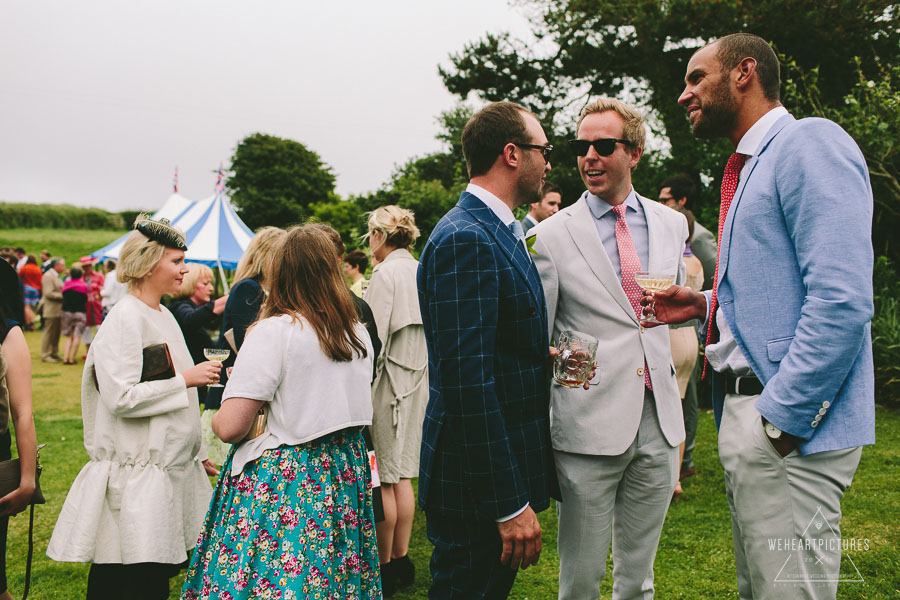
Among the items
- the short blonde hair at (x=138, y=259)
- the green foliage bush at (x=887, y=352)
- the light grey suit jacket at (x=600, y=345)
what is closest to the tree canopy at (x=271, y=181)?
the green foliage bush at (x=887, y=352)

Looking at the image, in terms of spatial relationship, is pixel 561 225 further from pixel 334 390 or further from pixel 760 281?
pixel 334 390

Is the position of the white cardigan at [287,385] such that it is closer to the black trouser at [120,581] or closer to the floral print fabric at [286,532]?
the floral print fabric at [286,532]

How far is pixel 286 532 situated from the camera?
2.51 m

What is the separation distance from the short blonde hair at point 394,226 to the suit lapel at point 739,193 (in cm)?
273

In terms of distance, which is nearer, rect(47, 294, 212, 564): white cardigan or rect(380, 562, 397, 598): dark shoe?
rect(47, 294, 212, 564): white cardigan

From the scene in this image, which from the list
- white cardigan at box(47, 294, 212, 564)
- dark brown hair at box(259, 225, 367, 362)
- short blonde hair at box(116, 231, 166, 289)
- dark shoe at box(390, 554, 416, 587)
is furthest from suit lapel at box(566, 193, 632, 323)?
dark shoe at box(390, 554, 416, 587)

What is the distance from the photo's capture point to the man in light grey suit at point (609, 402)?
264 centimetres

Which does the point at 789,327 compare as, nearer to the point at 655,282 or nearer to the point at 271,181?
the point at 655,282

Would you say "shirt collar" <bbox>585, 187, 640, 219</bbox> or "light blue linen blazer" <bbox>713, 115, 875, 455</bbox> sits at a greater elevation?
"shirt collar" <bbox>585, 187, 640, 219</bbox>

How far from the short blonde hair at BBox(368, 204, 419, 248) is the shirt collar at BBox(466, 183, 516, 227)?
7.38ft

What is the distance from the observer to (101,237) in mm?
44781

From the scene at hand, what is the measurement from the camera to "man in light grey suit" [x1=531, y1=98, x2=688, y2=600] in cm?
264

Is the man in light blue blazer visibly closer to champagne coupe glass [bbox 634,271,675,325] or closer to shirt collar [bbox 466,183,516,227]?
champagne coupe glass [bbox 634,271,675,325]

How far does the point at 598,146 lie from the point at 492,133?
0.74 metres
